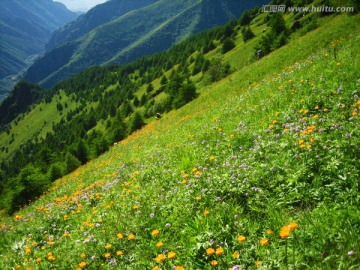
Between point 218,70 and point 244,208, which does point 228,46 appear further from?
point 244,208

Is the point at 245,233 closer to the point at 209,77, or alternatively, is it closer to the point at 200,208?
the point at 200,208

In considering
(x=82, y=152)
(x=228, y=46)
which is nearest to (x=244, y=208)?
(x=82, y=152)

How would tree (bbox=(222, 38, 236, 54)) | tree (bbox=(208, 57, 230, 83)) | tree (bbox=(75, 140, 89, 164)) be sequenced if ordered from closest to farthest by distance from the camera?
tree (bbox=(208, 57, 230, 83))
tree (bbox=(75, 140, 89, 164))
tree (bbox=(222, 38, 236, 54))

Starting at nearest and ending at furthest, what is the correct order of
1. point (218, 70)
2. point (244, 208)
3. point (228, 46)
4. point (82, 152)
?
point (244, 208) → point (218, 70) → point (82, 152) → point (228, 46)

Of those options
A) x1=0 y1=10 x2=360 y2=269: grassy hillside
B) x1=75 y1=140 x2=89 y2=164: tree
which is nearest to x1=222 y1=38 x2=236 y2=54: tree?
x1=75 y1=140 x2=89 y2=164: tree

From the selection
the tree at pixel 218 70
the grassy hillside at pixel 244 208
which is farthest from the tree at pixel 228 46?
the grassy hillside at pixel 244 208

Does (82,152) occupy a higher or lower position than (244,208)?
lower

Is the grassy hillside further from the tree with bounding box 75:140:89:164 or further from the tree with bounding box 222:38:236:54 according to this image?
the tree with bounding box 222:38:236:54

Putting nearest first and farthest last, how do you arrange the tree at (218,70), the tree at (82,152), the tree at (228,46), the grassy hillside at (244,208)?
the grassy hillside at (244,208) → the tree at (218,70) → the tree at (82,152) → the tree at (228,46)

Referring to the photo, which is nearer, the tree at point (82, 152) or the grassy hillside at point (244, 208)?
the grassy hillside at point (244, 208)

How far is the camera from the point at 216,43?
12550 cm

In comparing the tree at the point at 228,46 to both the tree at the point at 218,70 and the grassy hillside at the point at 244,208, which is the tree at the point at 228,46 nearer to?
the tree at the point at 218,70

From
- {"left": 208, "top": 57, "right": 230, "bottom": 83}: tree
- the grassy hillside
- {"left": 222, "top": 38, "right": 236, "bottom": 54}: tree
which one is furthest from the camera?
{"left": 222, "top": 38, "right": 236, "bottom": 54}: tree

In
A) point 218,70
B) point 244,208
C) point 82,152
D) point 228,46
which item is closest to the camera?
point 244,208
